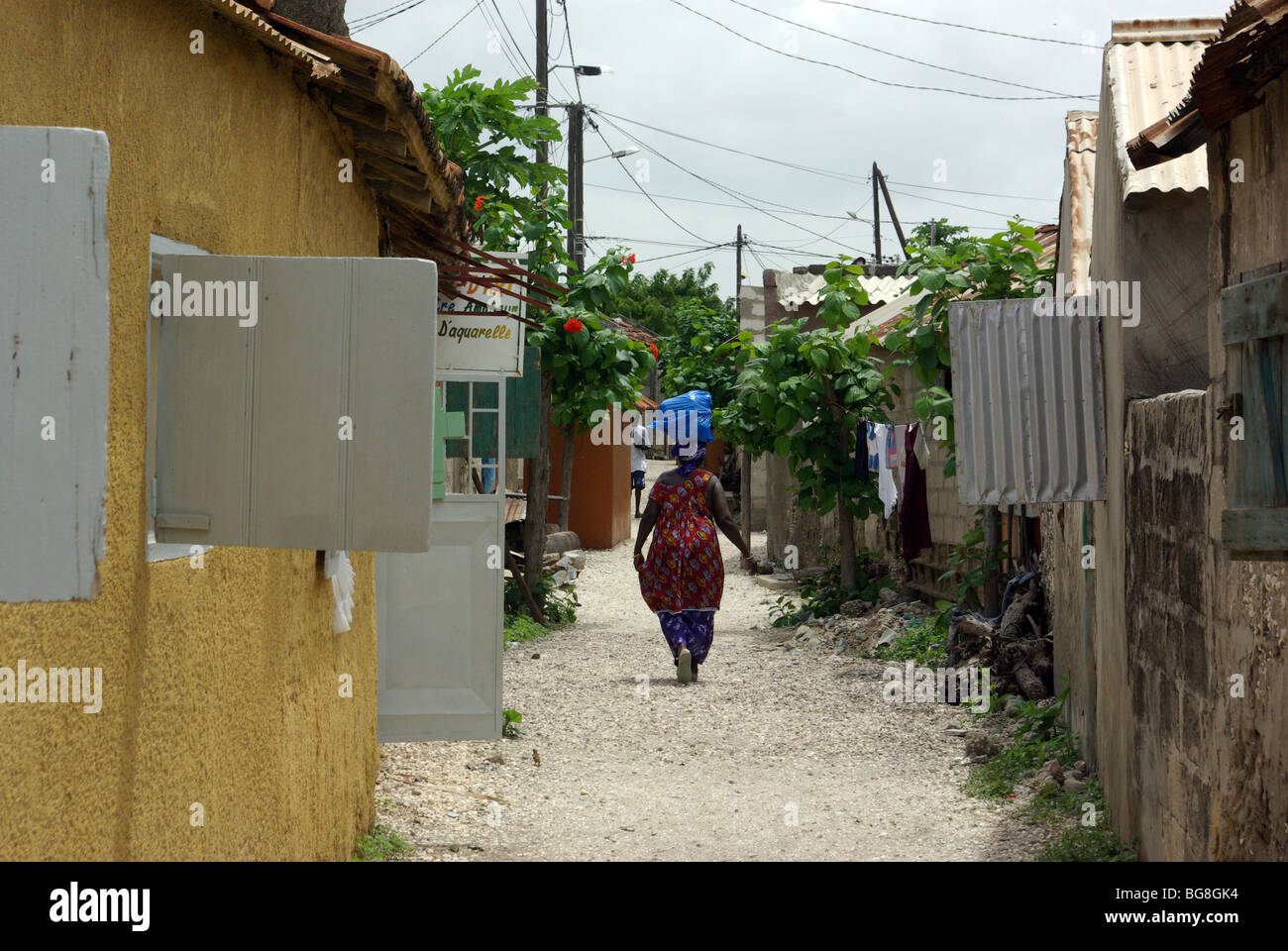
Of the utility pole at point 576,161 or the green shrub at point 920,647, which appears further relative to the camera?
the utility pole at point 576,161

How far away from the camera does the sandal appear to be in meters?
11.0

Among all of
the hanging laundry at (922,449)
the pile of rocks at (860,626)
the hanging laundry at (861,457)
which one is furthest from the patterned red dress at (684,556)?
the hanging laundry at (861,457)

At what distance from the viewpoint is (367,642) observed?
257 inches

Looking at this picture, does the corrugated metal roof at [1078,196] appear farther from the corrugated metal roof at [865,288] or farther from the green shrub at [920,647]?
the corrugated metal roof at [865,288]

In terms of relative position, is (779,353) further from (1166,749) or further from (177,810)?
(177,810)

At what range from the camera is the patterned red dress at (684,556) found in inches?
426

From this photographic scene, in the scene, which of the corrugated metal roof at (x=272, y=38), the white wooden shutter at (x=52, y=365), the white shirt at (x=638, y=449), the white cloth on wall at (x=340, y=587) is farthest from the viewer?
the white shirt at (x=638, y=449)

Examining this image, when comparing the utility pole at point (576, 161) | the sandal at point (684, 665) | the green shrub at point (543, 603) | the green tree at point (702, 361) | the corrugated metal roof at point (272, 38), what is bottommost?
the sandal at point (684, 665)

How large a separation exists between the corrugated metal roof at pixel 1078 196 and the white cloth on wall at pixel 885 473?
19.5 ft

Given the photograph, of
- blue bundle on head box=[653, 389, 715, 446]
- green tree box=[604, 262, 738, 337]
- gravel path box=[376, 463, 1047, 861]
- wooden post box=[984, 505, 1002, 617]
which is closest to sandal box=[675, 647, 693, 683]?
gravel path box=[376, 463, 1047, 861]

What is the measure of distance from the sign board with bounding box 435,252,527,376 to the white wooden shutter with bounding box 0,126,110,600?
5460 mm

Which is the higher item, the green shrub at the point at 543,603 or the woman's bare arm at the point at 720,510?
the woman's bare arm at the point at 720,510

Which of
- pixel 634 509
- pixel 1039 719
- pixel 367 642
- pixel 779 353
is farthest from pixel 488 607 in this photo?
pixel 634 509

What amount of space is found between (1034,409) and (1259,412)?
3.41m
